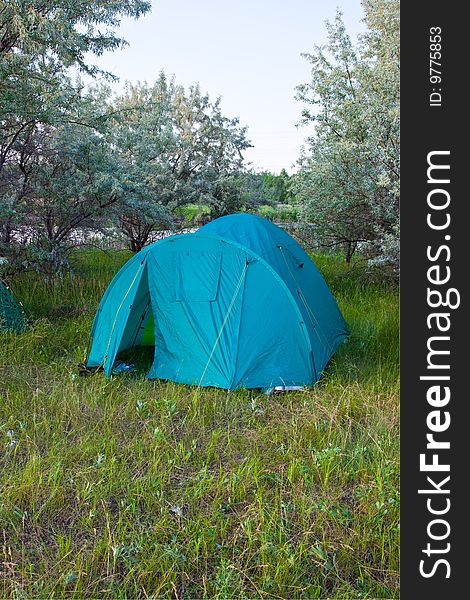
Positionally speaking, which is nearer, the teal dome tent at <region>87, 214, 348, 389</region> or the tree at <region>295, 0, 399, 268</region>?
the teal dome tent at <region>87, 214, 348, 389</region>

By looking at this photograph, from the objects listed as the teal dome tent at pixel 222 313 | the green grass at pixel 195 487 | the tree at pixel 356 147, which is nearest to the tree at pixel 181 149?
the tree at pixel 356 147

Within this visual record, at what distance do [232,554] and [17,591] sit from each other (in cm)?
95

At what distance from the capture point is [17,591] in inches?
91.0

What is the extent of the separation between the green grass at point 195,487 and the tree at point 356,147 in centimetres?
354

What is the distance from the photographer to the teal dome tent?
4.79 m

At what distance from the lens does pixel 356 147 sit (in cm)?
765

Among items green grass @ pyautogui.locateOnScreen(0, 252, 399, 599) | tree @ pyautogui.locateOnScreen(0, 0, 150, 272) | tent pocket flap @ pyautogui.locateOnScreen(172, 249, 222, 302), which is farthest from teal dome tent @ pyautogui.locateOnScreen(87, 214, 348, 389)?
tree @ pyautogui.locateOnScreen(0, 0, 150, 272)

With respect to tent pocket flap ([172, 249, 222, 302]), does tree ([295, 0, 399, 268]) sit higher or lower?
higher

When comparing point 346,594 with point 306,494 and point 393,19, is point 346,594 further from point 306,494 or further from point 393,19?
point 393,19

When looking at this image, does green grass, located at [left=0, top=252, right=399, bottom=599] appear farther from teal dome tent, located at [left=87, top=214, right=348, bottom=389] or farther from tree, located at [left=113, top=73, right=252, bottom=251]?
tree, located at [left=113, top=73, right=252, bottom=251]

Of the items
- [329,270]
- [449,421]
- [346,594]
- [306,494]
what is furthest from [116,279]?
[329,270]

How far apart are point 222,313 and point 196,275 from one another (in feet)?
1.48

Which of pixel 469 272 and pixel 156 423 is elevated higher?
pixel 469 272

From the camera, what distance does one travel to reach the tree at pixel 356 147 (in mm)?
7254
